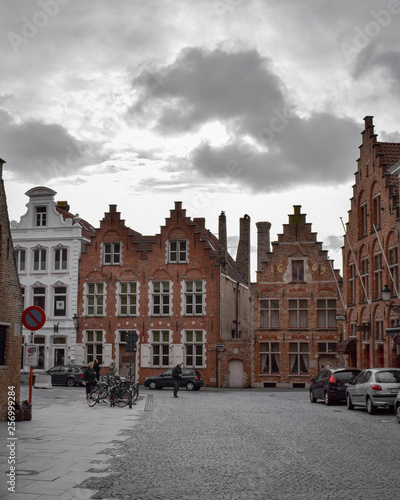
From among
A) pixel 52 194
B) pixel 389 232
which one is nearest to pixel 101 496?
pixel 389 232

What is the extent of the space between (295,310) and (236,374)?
240 inches

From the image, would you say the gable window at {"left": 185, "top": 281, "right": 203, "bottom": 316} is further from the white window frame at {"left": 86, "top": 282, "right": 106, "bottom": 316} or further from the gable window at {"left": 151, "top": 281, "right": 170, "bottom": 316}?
the white window frame at {"left": 86, "top": 282, "right": 106, "bottom": 316}

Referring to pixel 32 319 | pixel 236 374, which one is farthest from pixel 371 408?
pixel 236 374

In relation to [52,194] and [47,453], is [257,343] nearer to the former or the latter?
[52,194]

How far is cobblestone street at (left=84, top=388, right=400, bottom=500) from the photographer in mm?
8766

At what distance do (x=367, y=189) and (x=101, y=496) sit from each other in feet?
103

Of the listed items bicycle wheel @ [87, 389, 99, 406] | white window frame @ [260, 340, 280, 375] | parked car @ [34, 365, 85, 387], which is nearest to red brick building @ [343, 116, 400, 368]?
white window frame @ [260, 340, 280, 375]

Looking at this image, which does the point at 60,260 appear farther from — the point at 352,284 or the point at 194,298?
the point at 352,284

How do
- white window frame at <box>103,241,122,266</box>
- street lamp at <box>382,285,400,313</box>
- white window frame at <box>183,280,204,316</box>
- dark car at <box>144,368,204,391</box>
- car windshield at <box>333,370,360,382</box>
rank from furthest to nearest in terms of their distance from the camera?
white window frame at <box>103,241,122,266</box>, white window frame at <box>183,280,204,316</box>, dark car at <box>144,368,204,391</box>, street lamp at <box>382,285,400,313</box>, car windshield at <box>333,370,360,382</box>

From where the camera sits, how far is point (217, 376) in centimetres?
4556

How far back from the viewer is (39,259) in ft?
163

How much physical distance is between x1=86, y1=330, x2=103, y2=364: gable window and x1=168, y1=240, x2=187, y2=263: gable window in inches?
303

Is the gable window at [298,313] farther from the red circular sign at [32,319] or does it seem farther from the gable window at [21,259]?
the red circular sign at [32,319]

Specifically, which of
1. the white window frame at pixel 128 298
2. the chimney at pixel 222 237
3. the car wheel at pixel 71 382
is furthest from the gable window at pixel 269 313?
the car wheel at pixel 71 382
